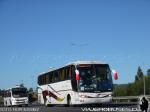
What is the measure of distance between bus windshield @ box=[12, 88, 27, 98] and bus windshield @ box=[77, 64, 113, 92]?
23509 mm

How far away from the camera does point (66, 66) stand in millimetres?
38250

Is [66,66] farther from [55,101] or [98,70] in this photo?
[55,101]

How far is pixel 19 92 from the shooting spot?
2298 inches

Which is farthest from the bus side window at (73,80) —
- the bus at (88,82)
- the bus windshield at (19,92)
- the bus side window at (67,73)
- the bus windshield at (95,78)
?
the bus windshield at (19,92)

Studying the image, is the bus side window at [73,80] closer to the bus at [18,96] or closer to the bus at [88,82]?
the bus at [88,82]

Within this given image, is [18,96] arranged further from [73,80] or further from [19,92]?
[73,80]

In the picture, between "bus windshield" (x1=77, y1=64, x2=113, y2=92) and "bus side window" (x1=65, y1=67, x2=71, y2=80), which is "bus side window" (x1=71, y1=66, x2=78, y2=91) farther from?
"bus side window" (x1=65, y1=67, x2=71, y2=80)

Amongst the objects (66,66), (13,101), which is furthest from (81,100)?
(13,101)

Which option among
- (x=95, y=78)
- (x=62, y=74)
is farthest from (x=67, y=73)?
(x=95, y=78)

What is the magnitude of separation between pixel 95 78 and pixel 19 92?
24.5m

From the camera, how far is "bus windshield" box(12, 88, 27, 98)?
58.2 meters

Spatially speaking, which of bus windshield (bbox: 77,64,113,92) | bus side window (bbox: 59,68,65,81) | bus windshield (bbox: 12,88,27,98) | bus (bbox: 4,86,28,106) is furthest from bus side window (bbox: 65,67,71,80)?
→ bus windshield (bbox: 12,88,27,98)

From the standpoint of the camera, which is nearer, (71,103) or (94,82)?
(94,82)

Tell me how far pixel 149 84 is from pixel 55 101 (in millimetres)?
70469
